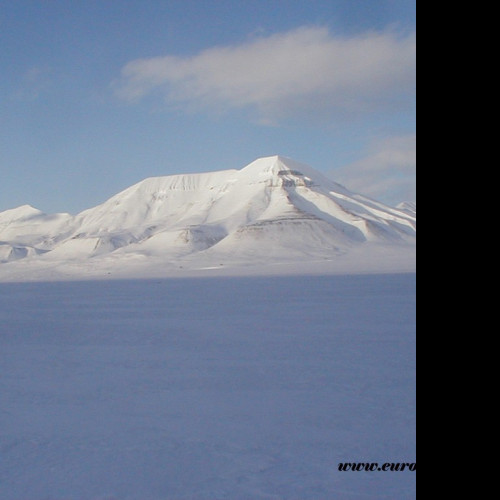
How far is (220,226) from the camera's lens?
116438 mm

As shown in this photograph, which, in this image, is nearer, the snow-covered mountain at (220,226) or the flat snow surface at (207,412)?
the flat snow surface at (207,412)

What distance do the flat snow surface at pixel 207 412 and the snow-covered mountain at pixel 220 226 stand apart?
5822 centimetres

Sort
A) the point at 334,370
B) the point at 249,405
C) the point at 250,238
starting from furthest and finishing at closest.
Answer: the point at 250,238 → the point at 334,370 → the point at 249,405

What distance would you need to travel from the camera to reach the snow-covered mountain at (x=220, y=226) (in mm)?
86562

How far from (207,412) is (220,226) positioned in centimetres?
10936

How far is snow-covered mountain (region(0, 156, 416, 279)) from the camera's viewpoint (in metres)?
86.6

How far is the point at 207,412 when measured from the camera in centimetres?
749

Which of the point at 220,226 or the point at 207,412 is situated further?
the point at 220,226

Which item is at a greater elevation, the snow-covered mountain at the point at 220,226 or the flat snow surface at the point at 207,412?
the snow-covered mountain at the point at 220,226

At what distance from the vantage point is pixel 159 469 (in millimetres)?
5637

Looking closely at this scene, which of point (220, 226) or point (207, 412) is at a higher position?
point (220, 226)

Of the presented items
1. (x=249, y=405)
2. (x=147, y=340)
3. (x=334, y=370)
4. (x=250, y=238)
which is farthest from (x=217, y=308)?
(x=250, y=238)
